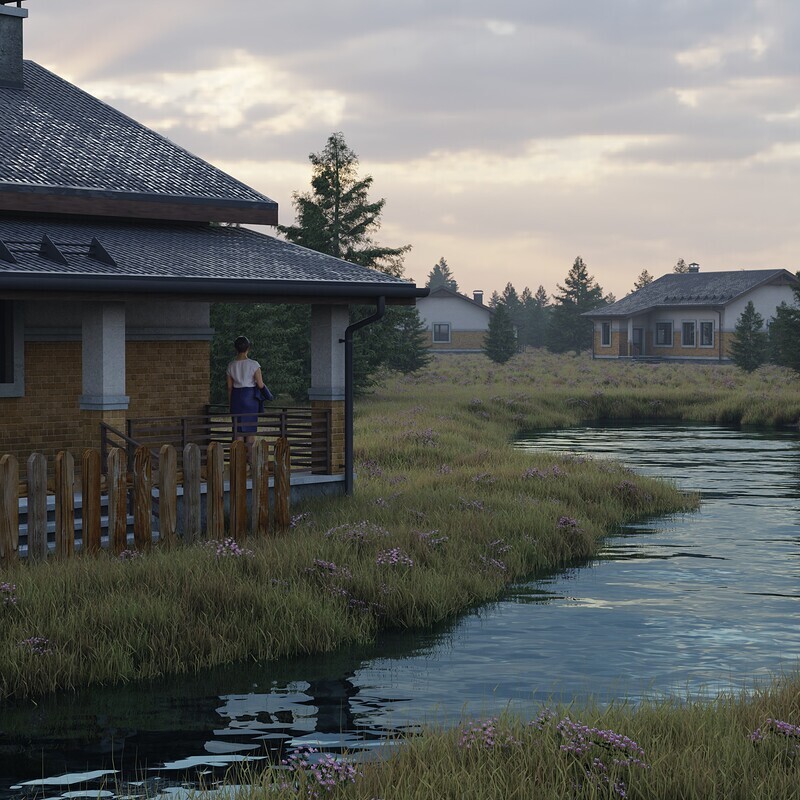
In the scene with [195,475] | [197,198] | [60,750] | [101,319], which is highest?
[197,198]

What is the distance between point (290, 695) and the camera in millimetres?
10609

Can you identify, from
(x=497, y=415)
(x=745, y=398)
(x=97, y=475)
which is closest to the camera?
(x=97, y=475)

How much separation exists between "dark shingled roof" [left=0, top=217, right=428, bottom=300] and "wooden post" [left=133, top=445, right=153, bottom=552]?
234 centimetres

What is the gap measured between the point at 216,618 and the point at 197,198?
29.8 ft

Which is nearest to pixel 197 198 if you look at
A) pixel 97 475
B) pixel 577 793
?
pixel 97 475

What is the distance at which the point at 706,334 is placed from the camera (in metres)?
78.0

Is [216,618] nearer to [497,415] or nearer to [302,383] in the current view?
[302,383]

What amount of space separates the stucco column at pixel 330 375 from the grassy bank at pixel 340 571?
2.79 feet

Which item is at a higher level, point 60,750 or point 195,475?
point 195,475

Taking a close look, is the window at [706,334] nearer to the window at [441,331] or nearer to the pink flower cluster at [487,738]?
the window at [441,331]

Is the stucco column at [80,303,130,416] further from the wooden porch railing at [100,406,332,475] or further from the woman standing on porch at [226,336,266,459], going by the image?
the woman standing on porch at [226,336,266,459]

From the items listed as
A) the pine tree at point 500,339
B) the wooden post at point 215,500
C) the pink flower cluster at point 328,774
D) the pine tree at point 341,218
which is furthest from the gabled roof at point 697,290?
the pink flower cluster at point 328,774

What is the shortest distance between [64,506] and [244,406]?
4.57 meters

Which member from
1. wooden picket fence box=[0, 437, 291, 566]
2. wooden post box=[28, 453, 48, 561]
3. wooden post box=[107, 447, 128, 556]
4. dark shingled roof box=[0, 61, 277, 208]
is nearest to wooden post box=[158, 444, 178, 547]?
wooden picket fence box=[0, 437, 291, 566]
